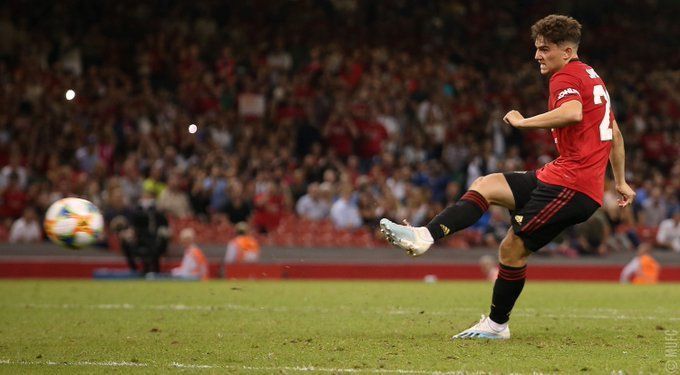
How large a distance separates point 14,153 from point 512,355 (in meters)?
14.9

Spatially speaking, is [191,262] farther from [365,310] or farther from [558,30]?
[558,30]

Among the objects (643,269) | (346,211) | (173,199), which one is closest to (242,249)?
(173,199)

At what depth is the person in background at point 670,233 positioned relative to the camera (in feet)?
66.7

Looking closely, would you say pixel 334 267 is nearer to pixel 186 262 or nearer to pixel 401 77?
pixel 186 262

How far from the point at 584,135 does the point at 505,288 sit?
1220 millimetres

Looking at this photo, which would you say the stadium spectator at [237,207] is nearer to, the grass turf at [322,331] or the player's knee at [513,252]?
the grass turf at [322,331]

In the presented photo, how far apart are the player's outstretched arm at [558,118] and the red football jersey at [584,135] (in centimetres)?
17

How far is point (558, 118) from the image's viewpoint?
6762 millimetres

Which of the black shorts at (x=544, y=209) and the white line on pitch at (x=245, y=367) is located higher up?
the black shorts at (x=544, y=209)

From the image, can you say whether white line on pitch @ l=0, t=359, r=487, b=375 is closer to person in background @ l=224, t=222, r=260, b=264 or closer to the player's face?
the player's face

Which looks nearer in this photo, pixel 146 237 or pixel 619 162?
pixel 619 162

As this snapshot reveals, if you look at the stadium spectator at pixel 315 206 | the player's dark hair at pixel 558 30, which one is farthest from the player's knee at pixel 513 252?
the stadium spectator at pixel 315 206

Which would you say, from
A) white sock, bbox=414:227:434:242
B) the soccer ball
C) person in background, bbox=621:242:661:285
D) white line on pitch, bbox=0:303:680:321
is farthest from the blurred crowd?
white sock, bbox=414:227:434:242

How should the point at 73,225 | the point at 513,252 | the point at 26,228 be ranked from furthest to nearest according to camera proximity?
the point at 26,228 < the point at 73,225 < the point at 513,252
